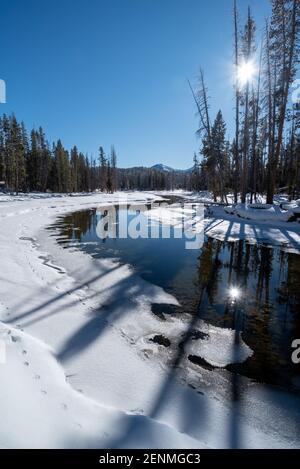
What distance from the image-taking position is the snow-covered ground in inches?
94.5

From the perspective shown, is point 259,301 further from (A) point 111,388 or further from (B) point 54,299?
(B) point 54,299

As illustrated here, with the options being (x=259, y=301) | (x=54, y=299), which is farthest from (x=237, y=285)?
(x=54, y=299)

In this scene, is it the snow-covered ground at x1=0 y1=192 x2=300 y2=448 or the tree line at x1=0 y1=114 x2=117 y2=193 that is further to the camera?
the tree line at x1=0 y1=114 x2=117 y2=193

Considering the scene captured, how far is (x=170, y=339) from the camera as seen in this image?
4.44 meters

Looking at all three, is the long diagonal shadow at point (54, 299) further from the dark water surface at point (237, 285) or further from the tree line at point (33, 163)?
the tree line at point (33, 163)

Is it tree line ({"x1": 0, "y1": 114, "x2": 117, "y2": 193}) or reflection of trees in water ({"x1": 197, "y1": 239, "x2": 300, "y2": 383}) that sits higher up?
tree line ({"x1": 0, "y1": 114, "x2": 117, "y2": 193})

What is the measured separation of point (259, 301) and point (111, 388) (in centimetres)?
398

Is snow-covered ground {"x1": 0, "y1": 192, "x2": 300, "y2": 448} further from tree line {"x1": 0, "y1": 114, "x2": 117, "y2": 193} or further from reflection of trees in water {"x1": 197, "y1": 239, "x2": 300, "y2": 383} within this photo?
tree line {"x1": 0, "y1": 114, "x2": 117, "y2": 193}

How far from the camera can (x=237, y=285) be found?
698 centimetres

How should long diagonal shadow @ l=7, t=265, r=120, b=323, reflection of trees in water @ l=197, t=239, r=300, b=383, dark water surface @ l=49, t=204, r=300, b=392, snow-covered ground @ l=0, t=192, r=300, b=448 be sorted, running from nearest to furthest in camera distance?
1. snow-covered ground @ l=0, t=192, r=300, b=448
2. reflection of trees in water @ l=197, t=239, r=300, b=383
3. dark water surface @ l=49, t=204, r=300, b=392
4. long diagonal shadow @ l=7, t=265, r=120, b=323

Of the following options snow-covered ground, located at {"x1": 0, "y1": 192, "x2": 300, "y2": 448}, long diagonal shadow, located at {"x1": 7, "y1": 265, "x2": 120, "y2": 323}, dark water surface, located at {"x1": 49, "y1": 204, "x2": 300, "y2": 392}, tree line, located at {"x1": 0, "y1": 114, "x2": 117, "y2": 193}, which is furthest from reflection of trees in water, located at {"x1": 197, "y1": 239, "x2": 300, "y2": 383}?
tree line, located at {"x1": 0, "y1": 114, "x2": 117, "y2": 193}

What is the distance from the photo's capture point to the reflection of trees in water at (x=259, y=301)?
397 centimetres

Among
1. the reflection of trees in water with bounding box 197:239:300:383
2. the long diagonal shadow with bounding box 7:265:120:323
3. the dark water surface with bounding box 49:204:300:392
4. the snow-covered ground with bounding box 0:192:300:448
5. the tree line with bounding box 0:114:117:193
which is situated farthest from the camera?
the tree line with bounding box 0:114:117:193
